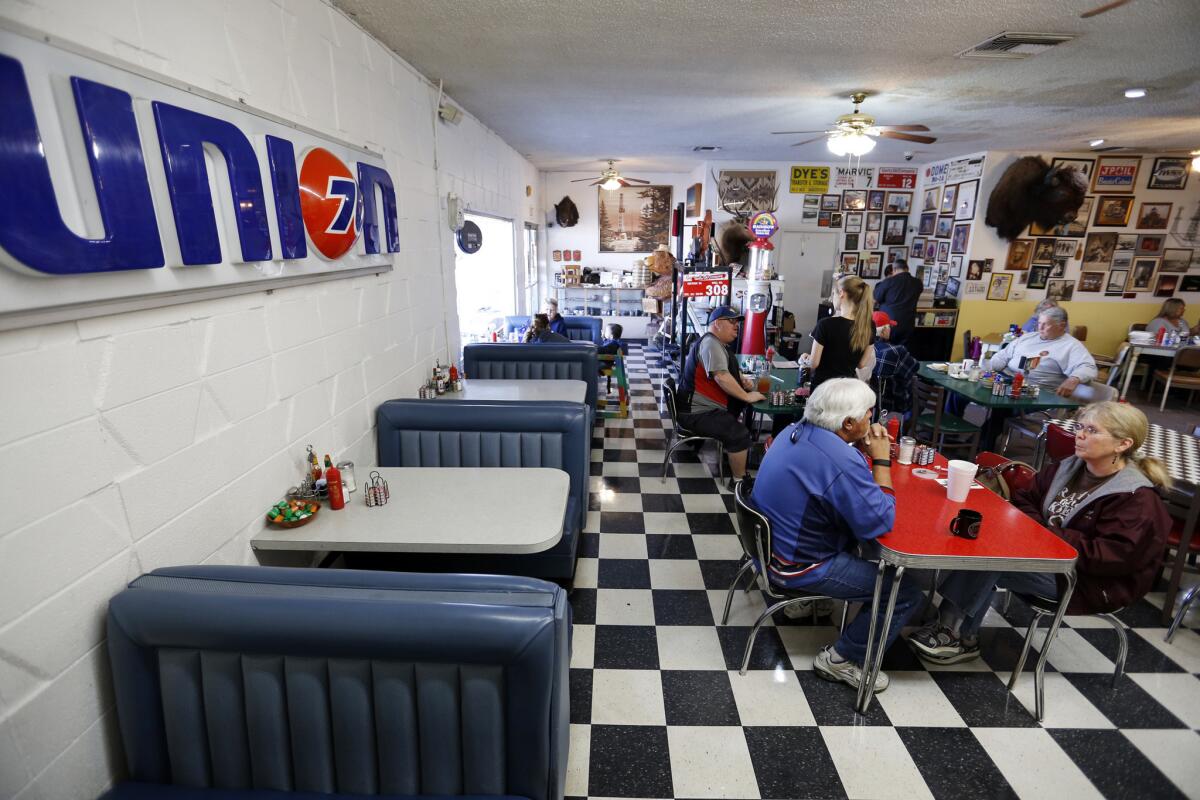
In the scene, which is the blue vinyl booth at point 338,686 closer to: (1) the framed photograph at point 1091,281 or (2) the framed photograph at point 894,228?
(2) the framed photograph at point 894,228

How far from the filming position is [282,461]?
2369mm

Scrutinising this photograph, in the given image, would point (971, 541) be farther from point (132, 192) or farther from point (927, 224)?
point (927, 224)

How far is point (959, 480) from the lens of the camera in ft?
8.14

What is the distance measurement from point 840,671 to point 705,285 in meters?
3.93

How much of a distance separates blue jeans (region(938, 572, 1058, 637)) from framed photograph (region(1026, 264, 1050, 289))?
23.2ft

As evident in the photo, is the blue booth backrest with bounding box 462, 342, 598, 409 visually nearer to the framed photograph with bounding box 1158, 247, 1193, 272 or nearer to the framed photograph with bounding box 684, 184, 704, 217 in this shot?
the framed photograph with bounding box 684, 184, 704, 217

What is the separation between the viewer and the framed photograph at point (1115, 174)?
7375 millimetres

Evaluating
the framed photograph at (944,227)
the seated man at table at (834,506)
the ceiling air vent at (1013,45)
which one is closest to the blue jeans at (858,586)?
the seated man at table at (834,506)

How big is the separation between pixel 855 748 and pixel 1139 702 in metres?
1.34

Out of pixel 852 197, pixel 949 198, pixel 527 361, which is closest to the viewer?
pixel 527 361

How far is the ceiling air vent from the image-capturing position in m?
3.05

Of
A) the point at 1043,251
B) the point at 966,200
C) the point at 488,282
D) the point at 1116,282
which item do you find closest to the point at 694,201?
the point at 966,200

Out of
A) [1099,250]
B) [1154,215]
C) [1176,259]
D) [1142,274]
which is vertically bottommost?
[1142,274]

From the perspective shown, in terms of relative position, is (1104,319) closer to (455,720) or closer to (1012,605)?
(1012,605)
